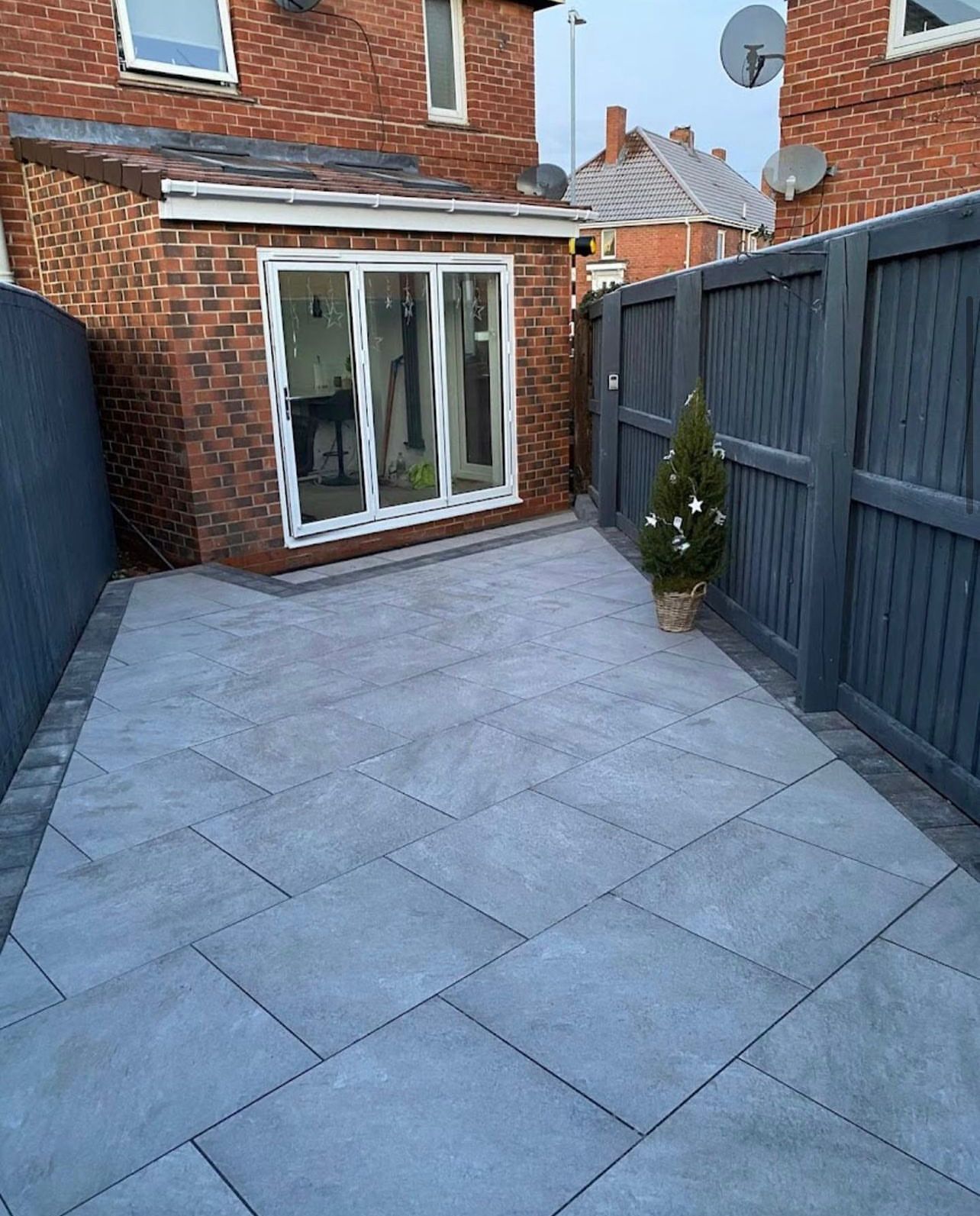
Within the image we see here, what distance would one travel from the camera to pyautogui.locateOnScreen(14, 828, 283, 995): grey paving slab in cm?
251

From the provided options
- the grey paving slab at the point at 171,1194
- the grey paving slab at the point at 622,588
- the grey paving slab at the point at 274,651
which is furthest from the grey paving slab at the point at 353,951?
the grey paving slab at the point at 622,588

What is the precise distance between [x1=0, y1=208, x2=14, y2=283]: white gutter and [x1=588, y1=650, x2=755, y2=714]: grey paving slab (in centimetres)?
558

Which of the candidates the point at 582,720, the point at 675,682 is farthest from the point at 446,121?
the point at 582,720

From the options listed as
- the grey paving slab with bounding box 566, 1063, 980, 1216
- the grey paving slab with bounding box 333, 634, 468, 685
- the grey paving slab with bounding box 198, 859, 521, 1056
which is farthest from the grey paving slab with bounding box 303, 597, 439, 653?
the grey paving slab with bounding box 566, 1063, 980, 1216

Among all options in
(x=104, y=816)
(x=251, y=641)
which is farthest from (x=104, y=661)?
(x=104, y=816)

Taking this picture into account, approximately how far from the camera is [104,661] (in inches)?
194

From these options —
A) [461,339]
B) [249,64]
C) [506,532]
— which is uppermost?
[249,64]

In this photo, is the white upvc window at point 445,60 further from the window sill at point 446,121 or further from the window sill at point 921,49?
the window sill at point 921,49

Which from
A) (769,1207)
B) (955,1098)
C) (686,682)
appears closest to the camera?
(769,1207)

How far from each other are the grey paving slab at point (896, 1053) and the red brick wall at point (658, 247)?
31832mm

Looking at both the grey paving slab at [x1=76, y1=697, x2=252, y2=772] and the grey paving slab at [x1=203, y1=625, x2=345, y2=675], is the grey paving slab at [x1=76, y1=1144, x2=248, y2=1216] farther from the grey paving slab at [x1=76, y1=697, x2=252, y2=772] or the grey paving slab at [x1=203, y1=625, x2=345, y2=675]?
the grey paving slab at [x1=203, y1=625, x2=345, y2=675]

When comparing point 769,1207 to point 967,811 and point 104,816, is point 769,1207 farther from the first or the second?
point 104,816

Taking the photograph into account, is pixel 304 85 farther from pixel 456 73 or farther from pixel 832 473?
pixel 832 473

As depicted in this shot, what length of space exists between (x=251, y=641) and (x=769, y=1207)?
160 inches
